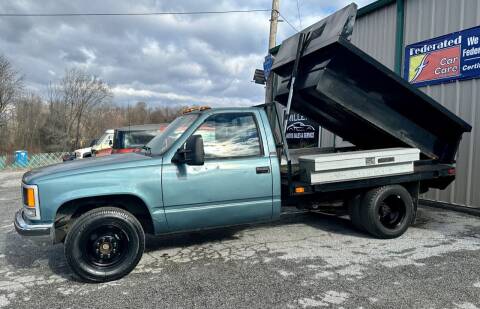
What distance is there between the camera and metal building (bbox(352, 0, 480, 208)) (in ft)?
24.0

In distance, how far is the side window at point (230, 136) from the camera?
454cm

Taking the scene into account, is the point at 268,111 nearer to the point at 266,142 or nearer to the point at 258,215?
the point at 266,142

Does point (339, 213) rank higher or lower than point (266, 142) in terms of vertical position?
lower

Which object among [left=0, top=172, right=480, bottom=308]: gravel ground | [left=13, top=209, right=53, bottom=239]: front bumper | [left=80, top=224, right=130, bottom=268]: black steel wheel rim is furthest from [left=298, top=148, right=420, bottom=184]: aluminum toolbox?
[left=13, top=209, right=53, bottom=239]: front bumper

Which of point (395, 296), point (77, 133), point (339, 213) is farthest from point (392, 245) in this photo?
point (77, 133)

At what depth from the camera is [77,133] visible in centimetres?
3812

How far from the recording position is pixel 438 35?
8.02 m

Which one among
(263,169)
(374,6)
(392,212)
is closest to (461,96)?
(374,6)

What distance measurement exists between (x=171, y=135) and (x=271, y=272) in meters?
2.12

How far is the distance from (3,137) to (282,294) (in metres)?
38.7

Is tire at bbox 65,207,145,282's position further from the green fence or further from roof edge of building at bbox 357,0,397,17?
the green fence

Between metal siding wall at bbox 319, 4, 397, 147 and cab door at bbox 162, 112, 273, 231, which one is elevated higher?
metal siding wall at bbox 319, 4, 397, 147

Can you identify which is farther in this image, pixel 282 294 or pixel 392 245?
pixel 392 245

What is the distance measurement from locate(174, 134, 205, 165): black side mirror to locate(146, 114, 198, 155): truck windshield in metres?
0.36
